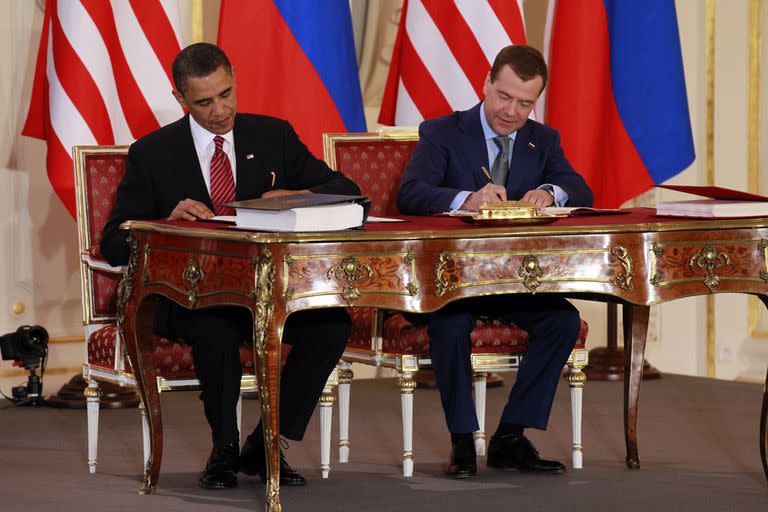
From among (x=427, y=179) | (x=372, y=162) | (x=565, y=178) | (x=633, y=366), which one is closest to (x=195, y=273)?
(x=427, y=179)

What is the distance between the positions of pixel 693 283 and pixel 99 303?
188 centimetres

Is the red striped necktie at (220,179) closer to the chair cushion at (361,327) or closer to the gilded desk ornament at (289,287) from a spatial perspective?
the chair cushion at (361,327)

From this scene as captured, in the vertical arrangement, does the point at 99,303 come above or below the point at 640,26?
below

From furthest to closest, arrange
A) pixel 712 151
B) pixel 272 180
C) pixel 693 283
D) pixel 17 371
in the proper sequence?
1. pixel 712 151
2. pixel 17 371
3. pixel 272 180
4. pixel 693 283

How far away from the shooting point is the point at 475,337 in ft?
13.6

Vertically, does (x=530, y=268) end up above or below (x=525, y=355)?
above

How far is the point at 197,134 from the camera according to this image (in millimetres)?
4152

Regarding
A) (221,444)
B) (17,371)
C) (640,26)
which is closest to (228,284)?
(221,444)

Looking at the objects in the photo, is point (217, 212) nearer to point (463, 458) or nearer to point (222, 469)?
point (222, 469)

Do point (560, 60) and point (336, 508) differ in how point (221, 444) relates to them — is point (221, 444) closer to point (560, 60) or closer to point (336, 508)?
point (336, 508)

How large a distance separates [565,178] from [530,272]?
931 millimetres

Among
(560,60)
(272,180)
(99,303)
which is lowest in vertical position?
(99,303)

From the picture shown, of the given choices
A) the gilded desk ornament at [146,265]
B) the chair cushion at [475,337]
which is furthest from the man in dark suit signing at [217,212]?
the chair cushion at [475,337]

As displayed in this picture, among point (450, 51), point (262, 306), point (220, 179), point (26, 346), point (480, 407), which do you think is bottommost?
point (480, 407)
